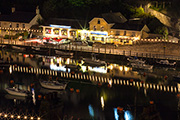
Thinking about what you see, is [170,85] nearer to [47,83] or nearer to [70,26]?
[47,83]

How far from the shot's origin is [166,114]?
4475 centimetres

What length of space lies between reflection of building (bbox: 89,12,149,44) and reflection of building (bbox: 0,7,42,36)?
11.2 metres

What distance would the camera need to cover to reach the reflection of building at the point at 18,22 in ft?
249

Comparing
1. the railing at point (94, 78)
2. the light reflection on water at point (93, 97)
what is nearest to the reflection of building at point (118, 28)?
the railing at point (94, 78)

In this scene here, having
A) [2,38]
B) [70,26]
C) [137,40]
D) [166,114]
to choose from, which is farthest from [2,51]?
[166,114]

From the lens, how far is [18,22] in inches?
3007

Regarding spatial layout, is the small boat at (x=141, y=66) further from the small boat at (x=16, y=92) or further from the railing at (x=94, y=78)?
the small boat at (x=16, y=92)

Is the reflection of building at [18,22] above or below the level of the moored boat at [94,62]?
above

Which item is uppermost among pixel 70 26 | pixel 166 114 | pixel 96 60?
pixel 70 26

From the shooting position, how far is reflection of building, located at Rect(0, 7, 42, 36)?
249 feet

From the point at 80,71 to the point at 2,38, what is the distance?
20.9m

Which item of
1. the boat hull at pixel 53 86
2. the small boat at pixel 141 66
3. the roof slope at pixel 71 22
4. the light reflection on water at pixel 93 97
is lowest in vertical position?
the light reflection on water at pixel 93 97

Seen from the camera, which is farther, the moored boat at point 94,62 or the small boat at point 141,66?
the moored boat at point 94,62

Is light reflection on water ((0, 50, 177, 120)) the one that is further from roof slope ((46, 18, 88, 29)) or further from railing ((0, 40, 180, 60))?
roof slope ((46, 18, 88, 29))
